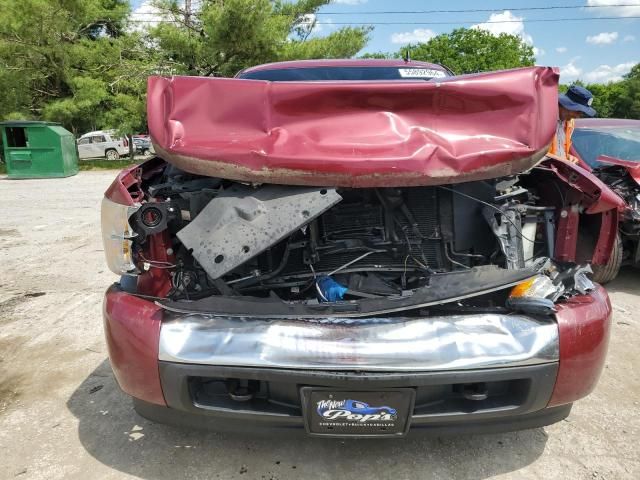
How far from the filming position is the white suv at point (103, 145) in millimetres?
24906

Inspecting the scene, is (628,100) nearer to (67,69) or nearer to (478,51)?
(478,51)

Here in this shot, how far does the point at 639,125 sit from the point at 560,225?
4664 mm

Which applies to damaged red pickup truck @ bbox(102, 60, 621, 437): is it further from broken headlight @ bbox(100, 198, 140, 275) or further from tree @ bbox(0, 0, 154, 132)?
tree @ bbox(0, 0, 154, 132)

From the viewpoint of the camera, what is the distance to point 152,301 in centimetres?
208

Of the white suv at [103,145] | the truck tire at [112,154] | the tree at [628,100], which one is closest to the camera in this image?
the white suv at [103,145]

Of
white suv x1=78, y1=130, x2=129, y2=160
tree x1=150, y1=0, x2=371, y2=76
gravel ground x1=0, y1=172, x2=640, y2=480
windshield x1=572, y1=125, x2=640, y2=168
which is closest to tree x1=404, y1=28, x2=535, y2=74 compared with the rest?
tree x1=150, y1=0, x2=371, y2=76

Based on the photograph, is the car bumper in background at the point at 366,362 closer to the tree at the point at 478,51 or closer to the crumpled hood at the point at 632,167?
the crumpled hood at the point at 632,167

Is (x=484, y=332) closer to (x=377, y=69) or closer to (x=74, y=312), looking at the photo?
(x=377, y=69)

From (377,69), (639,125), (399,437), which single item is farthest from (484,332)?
(639,125)

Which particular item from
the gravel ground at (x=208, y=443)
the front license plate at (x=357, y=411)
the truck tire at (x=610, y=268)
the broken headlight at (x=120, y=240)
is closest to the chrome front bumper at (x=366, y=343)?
the front license plate at (x=357, y=411)

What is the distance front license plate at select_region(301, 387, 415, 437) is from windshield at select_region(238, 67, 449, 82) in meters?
2.33

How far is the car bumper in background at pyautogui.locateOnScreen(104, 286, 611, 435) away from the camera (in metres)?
1.79

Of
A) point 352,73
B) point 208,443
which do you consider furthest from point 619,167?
point 208,443

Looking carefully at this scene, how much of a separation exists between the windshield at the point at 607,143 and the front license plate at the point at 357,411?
4.37m
